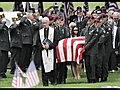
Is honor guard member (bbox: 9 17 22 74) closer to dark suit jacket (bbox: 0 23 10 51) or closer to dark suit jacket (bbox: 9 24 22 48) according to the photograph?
dark suit jacket (bbox: 9 24 22 48)

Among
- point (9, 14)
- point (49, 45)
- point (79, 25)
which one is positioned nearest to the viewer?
point (49, 45)

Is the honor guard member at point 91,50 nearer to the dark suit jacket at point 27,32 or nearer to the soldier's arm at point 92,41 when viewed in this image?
the soldier's arm at point 92,41

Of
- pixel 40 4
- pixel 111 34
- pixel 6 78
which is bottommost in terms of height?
pixel 6 78

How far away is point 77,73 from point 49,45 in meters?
2.98

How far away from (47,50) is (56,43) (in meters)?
0.43

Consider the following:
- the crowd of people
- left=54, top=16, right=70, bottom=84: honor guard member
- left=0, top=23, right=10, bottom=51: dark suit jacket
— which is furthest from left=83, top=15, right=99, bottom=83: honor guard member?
A: left=0, top=23, right=10, bottom=51: dark suit jacket

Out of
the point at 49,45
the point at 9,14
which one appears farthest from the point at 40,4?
the point at 49,45

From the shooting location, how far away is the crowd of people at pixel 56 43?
669 inches

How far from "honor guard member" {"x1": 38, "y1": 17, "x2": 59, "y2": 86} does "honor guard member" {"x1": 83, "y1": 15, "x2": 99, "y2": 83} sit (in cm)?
141

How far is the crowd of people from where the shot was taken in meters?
17.0

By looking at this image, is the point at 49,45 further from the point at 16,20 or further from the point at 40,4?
the point at 40,4

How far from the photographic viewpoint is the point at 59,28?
1858 centimetres

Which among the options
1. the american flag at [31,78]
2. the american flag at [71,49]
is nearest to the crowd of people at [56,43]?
the american flag at [71,49]

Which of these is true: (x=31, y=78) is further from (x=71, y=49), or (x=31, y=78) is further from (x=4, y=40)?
(x=4, y=40)
